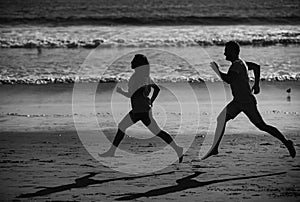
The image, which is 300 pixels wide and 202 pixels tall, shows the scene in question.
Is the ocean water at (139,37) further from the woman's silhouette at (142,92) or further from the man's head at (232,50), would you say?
the woman's silhouette at (142,92)

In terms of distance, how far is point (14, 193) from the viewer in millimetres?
6344

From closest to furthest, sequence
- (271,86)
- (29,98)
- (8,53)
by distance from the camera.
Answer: (29,98) < (271,86) < (8,53)

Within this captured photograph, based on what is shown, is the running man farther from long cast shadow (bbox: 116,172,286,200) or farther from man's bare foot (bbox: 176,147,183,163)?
long cast shadow (bbox: 116,172,286,200)

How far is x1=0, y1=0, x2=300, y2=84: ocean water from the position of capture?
57.8 feet

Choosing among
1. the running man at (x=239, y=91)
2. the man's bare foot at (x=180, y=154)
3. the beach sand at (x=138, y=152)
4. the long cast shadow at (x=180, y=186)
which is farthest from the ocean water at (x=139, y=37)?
the long cast shadow at (x=180, y=186)

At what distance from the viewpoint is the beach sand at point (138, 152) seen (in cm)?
635

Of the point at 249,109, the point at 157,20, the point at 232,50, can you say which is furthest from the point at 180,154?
the point at 157,20

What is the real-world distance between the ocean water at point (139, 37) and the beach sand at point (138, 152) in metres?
3.82

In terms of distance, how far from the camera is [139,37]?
Answer: 28.5 metres

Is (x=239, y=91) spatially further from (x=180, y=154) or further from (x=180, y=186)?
(x=180, y=186)

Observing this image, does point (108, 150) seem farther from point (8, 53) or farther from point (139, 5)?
point (139, 5)

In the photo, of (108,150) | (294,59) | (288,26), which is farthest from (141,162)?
(288,26)

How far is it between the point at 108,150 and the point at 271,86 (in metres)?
7.11

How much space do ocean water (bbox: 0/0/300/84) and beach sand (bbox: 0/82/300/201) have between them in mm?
3820
